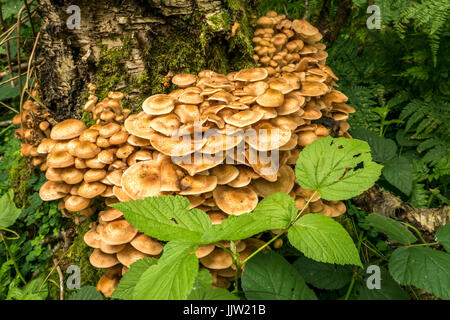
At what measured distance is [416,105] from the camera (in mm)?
4781

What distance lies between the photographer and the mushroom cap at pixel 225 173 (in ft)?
8.04

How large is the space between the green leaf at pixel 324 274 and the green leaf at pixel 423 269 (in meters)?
0.46

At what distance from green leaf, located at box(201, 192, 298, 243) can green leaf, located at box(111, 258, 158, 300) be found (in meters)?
0.70

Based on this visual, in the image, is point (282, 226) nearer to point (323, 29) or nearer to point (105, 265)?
point (105, 265)

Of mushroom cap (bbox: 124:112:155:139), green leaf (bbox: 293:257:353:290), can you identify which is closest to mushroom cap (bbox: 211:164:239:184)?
mushroom cap (bbox: 124:112:155:139)

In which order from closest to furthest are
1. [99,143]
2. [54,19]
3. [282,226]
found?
[282,226] < [99,143] < [54,19]

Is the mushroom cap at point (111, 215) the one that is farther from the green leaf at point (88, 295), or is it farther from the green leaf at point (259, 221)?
the green leaf at point (259, 221)

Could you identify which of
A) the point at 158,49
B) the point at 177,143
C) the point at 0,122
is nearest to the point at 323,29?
the point at 158,49

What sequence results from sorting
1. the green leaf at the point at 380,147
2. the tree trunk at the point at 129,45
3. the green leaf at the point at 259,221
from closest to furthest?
the green leaf at the point at 259,221 → the tree trunk at the point at 129,45 → the green leaf at the point at 380,147

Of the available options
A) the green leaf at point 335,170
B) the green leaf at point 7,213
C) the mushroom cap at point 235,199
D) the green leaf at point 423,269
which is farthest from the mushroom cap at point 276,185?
the green leaf at point 7,213

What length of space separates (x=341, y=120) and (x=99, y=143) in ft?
8.81

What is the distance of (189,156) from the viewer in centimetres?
242

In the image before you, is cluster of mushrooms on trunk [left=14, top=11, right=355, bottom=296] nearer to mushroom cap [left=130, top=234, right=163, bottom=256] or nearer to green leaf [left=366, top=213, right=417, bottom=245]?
mushroom cap [left=130, top=234, right=163, bottom=256]

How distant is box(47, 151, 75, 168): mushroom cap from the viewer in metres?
2.57
